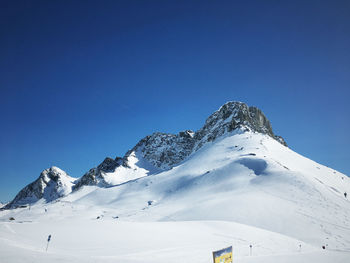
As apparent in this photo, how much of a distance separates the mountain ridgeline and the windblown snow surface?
186ft

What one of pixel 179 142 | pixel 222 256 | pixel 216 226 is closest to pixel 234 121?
pixel 179 142

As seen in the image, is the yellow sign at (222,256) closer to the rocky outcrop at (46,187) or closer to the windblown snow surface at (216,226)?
the windblown snow surface at (216,226)

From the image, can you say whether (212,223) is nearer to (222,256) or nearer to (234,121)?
(222,256)

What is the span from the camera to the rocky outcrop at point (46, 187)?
171m

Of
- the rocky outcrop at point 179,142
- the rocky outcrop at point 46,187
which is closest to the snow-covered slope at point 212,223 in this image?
the rocky outcrop at point 179,142

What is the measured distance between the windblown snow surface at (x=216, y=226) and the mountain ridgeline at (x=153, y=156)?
56.6 m

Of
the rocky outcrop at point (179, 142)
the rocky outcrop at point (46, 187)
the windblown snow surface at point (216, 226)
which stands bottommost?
the windblown snow surface at point (216, 226)

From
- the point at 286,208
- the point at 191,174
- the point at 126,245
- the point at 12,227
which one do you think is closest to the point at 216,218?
the point at 286,208

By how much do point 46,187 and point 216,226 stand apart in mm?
197502

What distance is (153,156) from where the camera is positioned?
17175cm

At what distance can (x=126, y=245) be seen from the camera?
52.7 feet

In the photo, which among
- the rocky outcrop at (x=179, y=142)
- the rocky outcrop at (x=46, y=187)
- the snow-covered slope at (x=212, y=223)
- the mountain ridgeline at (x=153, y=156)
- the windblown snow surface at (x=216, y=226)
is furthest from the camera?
the rocky outcrop at (x=46, y=187)

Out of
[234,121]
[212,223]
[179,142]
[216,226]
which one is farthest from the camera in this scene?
[179,142]

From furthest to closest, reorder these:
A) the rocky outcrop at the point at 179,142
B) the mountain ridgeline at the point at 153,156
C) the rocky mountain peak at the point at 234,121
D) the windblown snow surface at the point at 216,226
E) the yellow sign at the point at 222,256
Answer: the mountain ridgeline at the point at 153,156, the rocky outcrop at the point at 179,142, the rocky mountain peak at the point at 234,121, the windblown snow surface at the point at 216,226, the yellow sign at the point at 222,256
